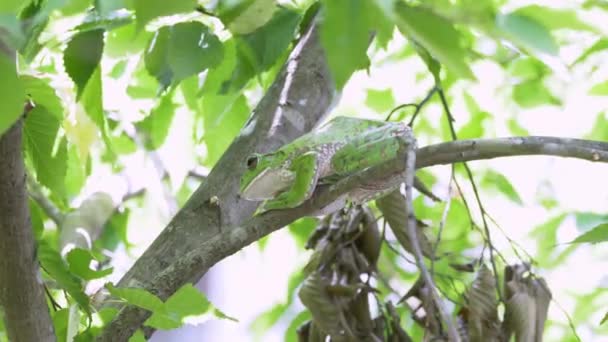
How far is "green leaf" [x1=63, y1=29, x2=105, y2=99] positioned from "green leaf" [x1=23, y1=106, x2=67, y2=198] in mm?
54

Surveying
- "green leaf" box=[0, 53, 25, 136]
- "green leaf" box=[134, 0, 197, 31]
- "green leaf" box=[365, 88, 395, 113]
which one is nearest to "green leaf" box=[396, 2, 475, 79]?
"green leaf" box=[134, 0, 197, 31]

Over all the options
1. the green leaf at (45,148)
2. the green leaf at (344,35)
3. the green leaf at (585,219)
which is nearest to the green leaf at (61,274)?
the green leaf at (45,148)

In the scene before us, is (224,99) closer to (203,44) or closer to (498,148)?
(203,44)

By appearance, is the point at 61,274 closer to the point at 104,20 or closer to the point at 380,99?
the point at 104,20

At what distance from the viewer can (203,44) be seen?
107 cm

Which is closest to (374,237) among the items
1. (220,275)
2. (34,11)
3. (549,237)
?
(34,11)

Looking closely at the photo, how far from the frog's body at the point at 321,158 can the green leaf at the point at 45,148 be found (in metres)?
0.24

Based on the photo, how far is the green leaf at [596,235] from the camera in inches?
35.5

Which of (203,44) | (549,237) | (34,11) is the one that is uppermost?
(549,237)

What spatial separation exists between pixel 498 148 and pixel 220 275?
225 cm

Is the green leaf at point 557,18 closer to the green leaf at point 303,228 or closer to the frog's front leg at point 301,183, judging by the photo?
the frog's front leg at point 301,183

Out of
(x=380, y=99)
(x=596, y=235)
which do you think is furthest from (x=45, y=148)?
(x=380, y=99)

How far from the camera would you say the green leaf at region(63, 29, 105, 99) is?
1.02m

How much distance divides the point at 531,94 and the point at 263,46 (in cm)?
113
